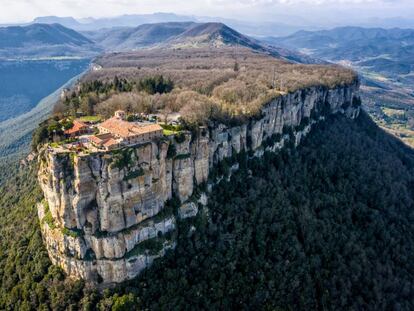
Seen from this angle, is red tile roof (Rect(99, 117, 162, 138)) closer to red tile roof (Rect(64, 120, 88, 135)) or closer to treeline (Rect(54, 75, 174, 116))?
red tile roof (Rect(64, 120, 88, 135))

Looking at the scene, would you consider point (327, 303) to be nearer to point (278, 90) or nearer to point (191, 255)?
point (191, 255)

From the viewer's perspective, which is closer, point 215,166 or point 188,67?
point 215,166

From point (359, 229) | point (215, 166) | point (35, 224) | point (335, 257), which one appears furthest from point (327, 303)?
point (35, 224)

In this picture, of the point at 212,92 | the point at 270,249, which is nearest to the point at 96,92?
the point at 212,92

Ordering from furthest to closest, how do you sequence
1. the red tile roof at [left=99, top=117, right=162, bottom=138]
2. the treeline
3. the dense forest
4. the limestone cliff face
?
the treeline
the dense forest
the red tile roof at [left=99, top=117, right=162, bottom=138]
the limestone cliff face

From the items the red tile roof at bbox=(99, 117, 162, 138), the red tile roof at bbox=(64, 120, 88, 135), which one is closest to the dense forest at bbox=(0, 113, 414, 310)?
the red tile roof at bbox=(99, 117, 162, 138)

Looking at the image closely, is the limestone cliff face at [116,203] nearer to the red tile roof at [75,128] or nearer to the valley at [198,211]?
the valley at [198,211]
